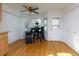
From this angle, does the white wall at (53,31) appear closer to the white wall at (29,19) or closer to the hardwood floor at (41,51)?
the white wall at (29,19)

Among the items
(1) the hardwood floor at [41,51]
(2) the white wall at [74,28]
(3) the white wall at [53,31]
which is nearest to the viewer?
(1) the hardwood floor at [41,51]

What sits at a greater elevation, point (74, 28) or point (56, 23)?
point (56, 23)

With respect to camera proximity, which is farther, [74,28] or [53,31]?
[53,31]

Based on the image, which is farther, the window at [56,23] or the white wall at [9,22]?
the window at [56,23]

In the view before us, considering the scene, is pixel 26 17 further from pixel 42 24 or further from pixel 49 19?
pixel 49 19

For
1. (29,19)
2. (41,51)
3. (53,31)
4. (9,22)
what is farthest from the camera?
(29,19)

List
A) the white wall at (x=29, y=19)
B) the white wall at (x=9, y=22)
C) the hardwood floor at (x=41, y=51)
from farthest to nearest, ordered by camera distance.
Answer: the white wall at (x=29, y=19)
the white wall at (x=9, y=22)
the hardwood floor at (x=41, y=51)

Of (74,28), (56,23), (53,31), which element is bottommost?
(53,31)

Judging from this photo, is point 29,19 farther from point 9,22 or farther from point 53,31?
point 9,22

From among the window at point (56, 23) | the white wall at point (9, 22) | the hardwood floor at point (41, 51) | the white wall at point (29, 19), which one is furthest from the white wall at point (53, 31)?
the white wall at point (9, 22)

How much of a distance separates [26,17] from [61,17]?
11.5 feet

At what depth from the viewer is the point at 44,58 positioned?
1999mm

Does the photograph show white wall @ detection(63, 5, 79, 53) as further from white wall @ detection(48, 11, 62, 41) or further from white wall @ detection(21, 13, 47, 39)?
white wall @ detection(21, 13, 47, 39)

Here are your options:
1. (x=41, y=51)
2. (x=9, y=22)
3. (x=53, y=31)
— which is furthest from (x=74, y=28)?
(x=9, y=22)
